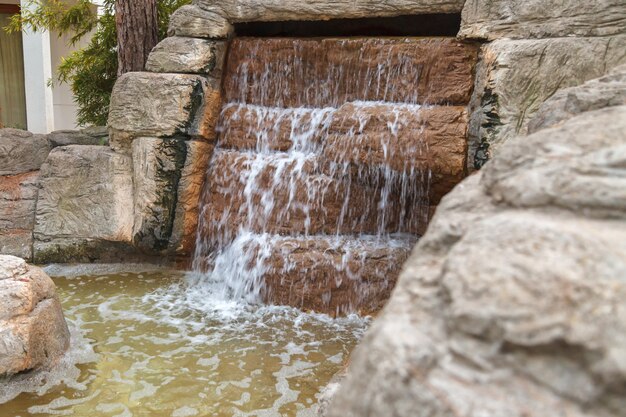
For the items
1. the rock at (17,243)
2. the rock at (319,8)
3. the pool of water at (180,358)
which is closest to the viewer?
the pool of water at (180,358)

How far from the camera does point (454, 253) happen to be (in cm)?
128

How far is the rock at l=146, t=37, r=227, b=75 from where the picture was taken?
515cm

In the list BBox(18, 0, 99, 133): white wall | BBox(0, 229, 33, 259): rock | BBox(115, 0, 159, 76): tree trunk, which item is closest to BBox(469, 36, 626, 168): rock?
BBox(115, 0, 159, 76): tree trunk

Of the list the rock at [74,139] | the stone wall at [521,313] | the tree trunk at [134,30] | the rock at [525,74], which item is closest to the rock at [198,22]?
the tree trunk at [134,30]

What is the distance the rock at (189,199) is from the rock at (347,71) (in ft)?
2.25

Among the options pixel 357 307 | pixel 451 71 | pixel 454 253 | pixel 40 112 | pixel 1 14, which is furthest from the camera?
pixel 1 14

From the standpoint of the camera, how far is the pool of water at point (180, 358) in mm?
2865

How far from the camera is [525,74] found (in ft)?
13.4

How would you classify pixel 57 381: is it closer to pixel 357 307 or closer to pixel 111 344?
pixel 111 344

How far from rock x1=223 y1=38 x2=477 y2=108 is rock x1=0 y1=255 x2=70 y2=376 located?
9.06ft

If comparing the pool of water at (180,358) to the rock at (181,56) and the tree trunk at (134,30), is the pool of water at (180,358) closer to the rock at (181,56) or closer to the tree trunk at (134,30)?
the rock at (181,56)

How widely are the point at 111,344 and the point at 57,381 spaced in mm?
524

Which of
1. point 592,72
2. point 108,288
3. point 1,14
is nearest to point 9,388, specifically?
point 108,288

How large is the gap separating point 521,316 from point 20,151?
229 inches
